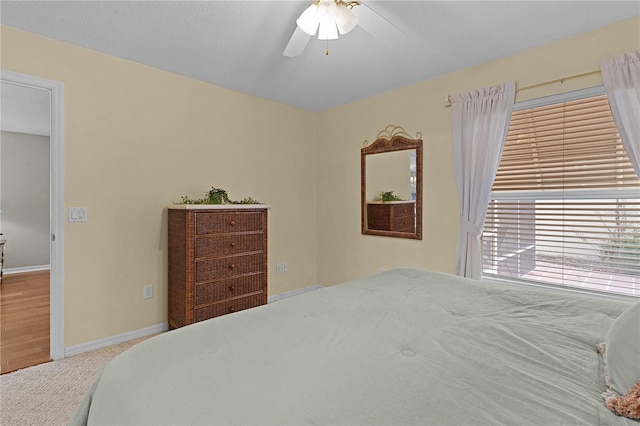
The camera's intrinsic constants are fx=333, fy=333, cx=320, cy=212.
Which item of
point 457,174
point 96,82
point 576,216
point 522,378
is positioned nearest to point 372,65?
point 457,174

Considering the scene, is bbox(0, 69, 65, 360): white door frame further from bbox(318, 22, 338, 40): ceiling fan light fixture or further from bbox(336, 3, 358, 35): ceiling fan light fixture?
bbox(336, 3, 358, 35): ceiling fan light fixture

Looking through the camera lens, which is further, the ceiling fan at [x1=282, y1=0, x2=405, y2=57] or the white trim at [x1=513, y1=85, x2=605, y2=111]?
the white trim at [x1=513, y1=85, x2=605, y2=111]

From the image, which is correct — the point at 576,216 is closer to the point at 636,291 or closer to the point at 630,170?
the point at 630,170

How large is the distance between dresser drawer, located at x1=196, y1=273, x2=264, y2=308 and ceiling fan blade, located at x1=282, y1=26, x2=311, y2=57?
77.8 inches

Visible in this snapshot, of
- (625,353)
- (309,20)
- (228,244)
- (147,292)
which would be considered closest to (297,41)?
(309,20)

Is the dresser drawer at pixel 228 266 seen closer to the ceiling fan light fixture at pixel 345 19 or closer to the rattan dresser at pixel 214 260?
the rattan dresser at pixel 214 260

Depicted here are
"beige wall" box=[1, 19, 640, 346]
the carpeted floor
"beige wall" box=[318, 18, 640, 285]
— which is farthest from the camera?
"beige wall" box=[1, 19, 640, 346]

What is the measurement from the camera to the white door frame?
8.38 ft

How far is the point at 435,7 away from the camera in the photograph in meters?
2.11

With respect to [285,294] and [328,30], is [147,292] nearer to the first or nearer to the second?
[285,294]

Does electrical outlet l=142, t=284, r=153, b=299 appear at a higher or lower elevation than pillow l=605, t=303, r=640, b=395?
lower

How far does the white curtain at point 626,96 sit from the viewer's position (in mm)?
2174

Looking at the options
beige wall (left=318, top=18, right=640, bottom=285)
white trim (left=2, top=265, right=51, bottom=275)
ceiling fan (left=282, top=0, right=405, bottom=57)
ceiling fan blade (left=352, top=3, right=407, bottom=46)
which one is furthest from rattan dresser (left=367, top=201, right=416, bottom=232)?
white trim (left=2, top=265, right=51, bottom=275)

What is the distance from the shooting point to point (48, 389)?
6.98 ft
